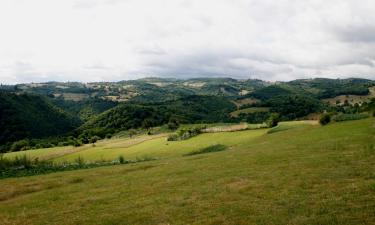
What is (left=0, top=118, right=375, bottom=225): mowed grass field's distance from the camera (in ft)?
67.6

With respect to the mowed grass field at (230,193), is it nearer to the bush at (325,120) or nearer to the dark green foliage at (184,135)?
the bush at (325,120)

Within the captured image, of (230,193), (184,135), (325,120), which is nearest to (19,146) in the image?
(184,135)

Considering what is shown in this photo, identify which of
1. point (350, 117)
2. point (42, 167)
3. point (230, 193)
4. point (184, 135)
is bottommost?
point (42, 167)

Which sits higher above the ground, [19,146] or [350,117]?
[350,117]

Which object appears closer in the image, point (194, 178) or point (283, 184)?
point (283, 184)

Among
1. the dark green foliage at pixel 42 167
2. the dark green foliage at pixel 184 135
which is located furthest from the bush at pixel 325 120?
the dark green foliage at pixel 184 135

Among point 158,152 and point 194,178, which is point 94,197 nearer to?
point 194,178

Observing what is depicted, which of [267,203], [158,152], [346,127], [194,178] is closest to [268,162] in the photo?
[194,178]

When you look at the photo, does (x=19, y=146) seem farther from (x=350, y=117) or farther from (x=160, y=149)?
(x=350, y=117)

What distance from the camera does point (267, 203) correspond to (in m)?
22.7

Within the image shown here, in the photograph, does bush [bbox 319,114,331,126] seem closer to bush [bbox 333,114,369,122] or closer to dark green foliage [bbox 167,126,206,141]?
bush [bbox 333,114,369,122]

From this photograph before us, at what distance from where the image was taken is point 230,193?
2664 centimetres

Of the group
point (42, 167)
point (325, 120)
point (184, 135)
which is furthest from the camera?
point (184, 135)

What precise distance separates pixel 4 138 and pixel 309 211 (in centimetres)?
19499
